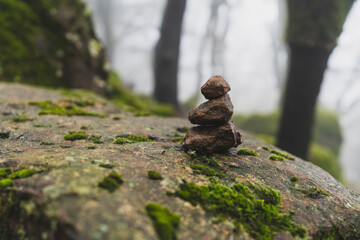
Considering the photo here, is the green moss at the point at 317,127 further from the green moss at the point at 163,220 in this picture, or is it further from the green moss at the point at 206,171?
the green moss at the point at 163,220

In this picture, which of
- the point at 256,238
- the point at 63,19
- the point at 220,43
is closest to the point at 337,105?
the point at 220,43

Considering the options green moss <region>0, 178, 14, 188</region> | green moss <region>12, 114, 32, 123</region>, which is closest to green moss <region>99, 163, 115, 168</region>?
green moss <region>0, 178, 14, 188</region>

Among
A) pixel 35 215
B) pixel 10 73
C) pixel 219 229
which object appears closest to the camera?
pixel 35 215

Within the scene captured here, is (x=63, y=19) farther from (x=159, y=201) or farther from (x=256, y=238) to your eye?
(x=256, y=238)

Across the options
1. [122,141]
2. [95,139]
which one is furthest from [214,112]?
[95,139]

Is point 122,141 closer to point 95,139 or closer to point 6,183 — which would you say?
point 95,139

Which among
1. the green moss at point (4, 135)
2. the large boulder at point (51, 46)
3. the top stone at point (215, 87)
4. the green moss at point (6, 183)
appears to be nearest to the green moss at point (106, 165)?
the green moss at point (6, 183)

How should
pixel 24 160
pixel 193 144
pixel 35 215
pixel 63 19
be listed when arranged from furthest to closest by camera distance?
pixel 63 19
pixel 193 144
pixel 24 160
pixel 35 215
